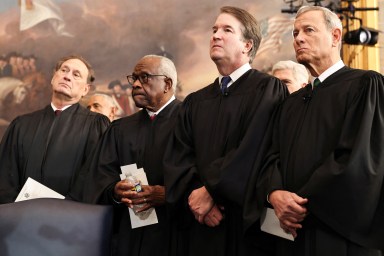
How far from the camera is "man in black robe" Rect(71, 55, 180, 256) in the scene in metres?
Answer: 4.07

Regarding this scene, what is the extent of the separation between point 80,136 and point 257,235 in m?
2.11

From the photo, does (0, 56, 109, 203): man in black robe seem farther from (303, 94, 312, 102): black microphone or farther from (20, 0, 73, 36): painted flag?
(20, 0, 73, 36): painted flag

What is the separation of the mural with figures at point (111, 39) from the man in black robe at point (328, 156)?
4.83m

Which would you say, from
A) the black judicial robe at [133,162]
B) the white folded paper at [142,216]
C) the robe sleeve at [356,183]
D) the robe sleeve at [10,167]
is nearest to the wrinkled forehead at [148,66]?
the black judicial robe at [133,162]

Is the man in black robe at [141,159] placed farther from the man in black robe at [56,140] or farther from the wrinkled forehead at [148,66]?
the man in black robe at [56,140]

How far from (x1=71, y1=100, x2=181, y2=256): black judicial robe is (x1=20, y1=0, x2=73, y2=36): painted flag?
15.2 ft

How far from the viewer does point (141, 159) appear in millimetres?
4289

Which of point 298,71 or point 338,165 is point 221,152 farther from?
point 298,71

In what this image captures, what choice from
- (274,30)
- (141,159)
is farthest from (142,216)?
(274,30)

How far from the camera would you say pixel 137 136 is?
4.41m

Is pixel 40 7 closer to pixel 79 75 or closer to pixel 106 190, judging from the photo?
pixel 79 75

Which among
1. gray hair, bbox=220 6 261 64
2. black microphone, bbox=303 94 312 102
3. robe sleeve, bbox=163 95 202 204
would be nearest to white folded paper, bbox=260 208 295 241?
robe sleeve, bbox=163 95 202 204

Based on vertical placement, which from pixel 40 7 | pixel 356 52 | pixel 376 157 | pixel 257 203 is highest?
pixel 40 7

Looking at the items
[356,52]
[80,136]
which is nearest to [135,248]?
[80,136]
